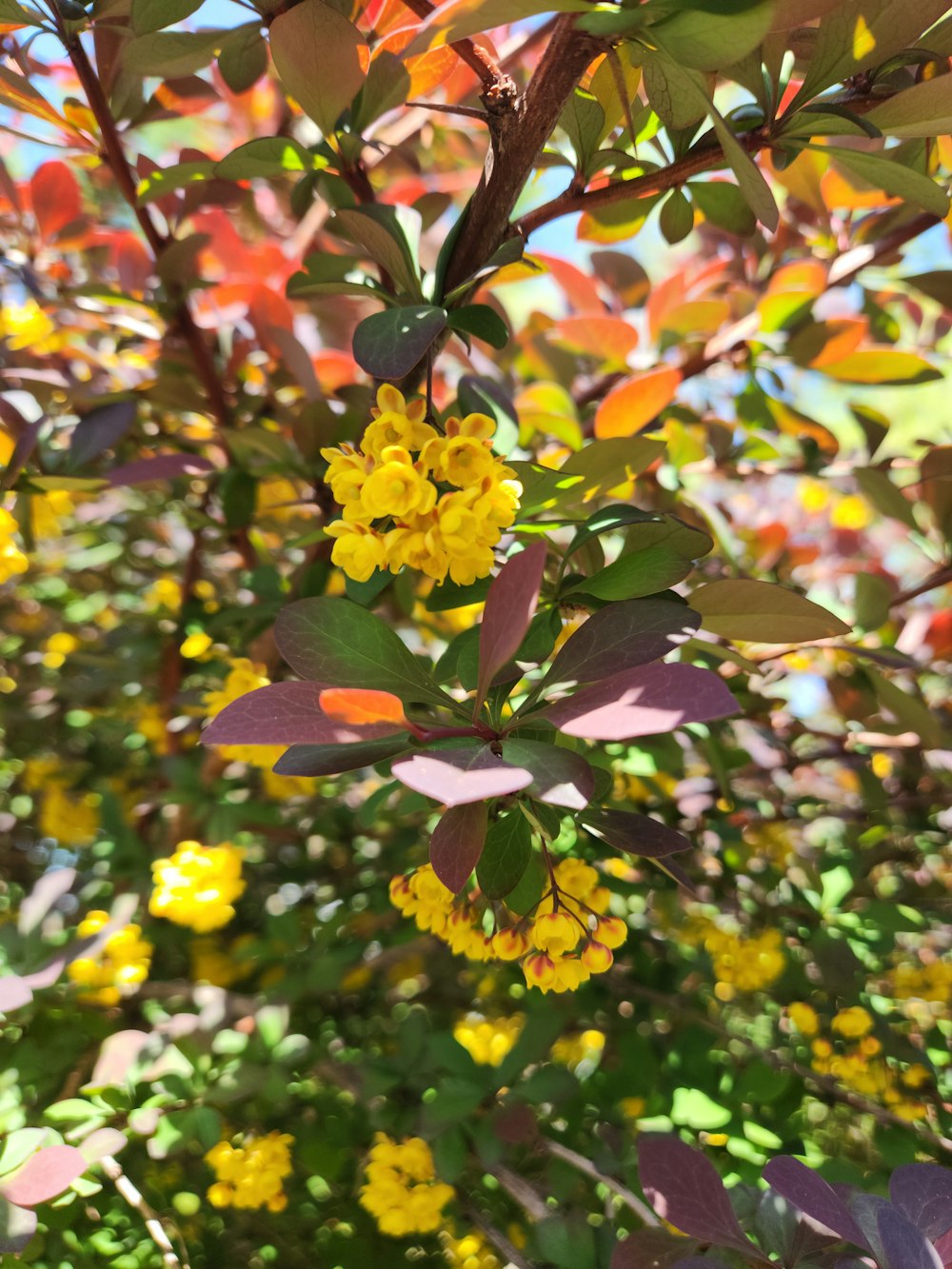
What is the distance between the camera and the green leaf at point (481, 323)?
1.89 ft

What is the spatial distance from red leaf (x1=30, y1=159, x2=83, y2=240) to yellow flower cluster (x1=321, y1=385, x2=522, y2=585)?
786 millimetres

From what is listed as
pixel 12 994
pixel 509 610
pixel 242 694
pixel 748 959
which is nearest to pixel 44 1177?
pixel 12 994

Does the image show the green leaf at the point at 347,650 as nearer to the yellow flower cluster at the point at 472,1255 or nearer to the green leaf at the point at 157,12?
the green leaf at the point at 157,12

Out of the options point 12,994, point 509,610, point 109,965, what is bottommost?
point 109,965

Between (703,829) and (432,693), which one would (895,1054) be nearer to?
(703,829)

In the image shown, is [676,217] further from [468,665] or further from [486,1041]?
[486,1041]

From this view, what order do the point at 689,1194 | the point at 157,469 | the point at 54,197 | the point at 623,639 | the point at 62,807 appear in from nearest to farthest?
the point at 623,639 < the point at 689,1194 < the point at 157,469 < the point at 54,197 < the point at 62,807

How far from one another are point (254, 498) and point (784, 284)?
0.65 meters

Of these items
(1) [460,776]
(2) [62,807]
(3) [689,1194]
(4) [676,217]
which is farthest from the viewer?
(2) [62,807]

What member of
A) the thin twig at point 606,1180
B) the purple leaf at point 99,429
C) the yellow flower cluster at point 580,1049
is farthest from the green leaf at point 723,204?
the yellow flower cluster at point 580,1049

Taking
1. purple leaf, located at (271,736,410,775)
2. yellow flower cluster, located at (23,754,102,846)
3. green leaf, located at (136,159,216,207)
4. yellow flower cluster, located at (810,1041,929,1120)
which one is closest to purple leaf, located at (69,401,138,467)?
green leaf, located at (136,159,216,207)

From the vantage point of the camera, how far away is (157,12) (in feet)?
1.97

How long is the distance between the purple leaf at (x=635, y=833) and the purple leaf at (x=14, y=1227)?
0.58 metres

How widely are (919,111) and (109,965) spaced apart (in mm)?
1107
